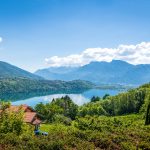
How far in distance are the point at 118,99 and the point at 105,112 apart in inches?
306

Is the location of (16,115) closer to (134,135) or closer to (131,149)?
(134,135)

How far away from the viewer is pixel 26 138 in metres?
18.9

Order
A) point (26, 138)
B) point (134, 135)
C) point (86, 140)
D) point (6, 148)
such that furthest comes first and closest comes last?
point (134, 135), point (86, 140), point (26, 138), point (6, 148)

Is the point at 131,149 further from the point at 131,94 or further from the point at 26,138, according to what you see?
the point at 131,94

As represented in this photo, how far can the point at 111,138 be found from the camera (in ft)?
68.5

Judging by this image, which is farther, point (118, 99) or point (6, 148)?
point (118, 99)

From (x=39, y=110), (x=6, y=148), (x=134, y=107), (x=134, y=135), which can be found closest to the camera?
(x=6, y=148)

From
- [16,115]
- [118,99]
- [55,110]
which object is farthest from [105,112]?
[16,115]

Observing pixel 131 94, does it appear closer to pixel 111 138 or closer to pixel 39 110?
pixel 39 110

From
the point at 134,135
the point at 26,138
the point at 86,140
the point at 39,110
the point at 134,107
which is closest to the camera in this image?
the point at 26,138

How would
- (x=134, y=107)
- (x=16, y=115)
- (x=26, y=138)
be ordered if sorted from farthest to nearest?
(x=134, y=107) → (x=16, y=115) → (x=26, y=138)

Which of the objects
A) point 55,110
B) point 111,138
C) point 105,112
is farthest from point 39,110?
point 111,138

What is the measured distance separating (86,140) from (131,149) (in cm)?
276

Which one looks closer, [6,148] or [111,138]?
[6,148]
